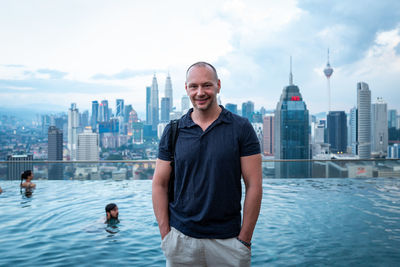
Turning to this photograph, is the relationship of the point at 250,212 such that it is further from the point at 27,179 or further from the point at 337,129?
the point at 337,129

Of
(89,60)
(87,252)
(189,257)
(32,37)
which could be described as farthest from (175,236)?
(89,60)

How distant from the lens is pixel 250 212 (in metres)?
1.19

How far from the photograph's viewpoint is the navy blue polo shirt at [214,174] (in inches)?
46.3

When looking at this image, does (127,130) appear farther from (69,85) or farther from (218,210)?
(218,210)

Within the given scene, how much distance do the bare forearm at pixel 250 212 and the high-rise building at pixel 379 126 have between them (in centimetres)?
5493

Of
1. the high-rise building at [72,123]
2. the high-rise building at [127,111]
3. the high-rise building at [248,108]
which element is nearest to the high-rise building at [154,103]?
the high-rise building at [127,111]

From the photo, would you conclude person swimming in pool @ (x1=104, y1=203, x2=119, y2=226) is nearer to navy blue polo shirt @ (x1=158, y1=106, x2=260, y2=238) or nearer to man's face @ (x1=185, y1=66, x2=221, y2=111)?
navy blue polo shirt @ (x1=158, y1=106, x2=260, y2=238)

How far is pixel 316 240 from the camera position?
3.18m

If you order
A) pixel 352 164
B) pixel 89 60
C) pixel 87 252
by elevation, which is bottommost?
pixel 87 252

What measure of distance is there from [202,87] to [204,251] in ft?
2.30

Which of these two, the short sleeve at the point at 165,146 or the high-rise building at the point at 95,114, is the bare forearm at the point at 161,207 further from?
the high-rise building at the point at 95,114

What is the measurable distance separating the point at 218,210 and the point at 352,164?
7.00m

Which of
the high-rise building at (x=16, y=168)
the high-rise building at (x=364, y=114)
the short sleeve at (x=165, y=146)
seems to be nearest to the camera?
the short sleeve at (x=165, y=146)

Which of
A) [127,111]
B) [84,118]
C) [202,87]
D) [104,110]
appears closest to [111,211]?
[202,87]
